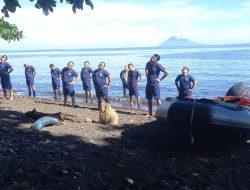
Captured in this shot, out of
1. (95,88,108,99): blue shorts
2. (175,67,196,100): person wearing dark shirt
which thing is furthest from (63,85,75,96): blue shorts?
(175,67,196,100): person wearing dark shirt

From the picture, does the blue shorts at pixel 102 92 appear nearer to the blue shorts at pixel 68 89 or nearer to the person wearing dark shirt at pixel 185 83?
the blue shorts at pixel 68 89

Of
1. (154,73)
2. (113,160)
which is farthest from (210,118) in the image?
(154,73)

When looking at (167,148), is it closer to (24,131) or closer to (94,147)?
(94,147)

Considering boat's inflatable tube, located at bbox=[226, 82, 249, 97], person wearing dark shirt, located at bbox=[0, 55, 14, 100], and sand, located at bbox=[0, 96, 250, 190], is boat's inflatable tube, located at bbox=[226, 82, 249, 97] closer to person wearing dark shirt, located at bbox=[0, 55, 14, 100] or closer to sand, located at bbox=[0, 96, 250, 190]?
sand, located at bbox=[0, 96, 250, 190]

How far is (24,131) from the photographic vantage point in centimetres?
956

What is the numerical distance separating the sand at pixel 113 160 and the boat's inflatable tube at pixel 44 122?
0.62 ft

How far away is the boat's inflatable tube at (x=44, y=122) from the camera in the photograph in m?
10.1

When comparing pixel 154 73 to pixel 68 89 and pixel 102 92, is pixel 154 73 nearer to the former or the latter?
pixel 102 92

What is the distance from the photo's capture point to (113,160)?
25.4ft

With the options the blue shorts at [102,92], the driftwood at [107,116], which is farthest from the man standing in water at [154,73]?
the driftwood at [107,116]

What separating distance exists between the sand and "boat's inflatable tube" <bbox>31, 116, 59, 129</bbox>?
7.5 inches

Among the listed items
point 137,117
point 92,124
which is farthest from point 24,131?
point 137,117

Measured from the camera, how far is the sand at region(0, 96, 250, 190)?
21.9ft

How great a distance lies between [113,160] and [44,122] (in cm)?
316
